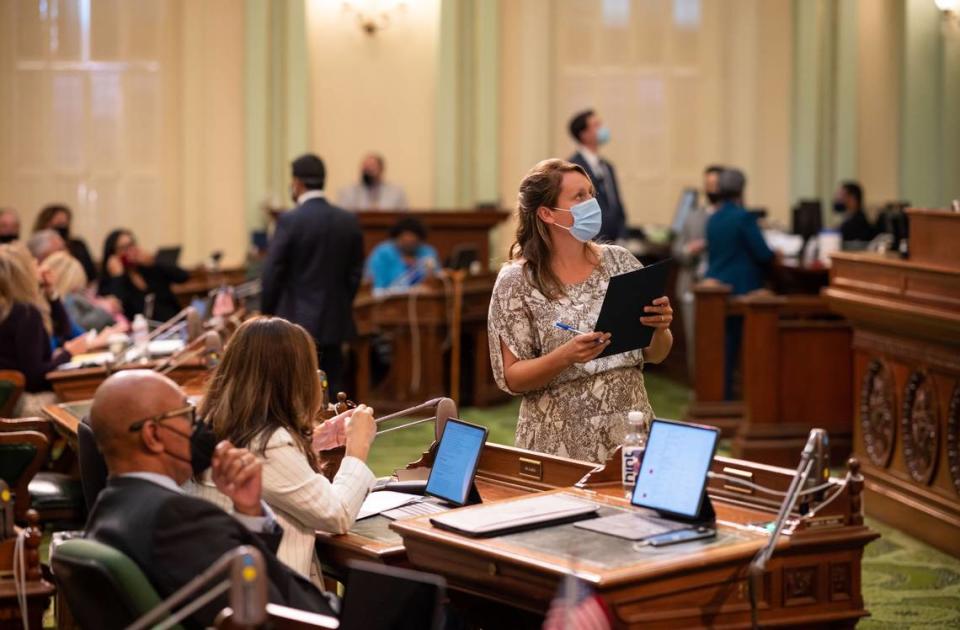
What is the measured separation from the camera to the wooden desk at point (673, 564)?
2.95m

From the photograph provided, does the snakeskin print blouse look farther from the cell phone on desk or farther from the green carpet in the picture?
the green carpet

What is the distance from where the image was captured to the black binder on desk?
3236 millimetres

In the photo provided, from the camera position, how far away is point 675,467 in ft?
11.0

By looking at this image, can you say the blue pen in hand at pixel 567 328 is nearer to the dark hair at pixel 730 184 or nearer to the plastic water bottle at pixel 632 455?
the plastic water bottle at pixel 632 455

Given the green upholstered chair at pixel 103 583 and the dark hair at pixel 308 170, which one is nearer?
the green upholstered chair at pixel 103 583

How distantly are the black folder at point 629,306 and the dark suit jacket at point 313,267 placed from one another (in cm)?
368

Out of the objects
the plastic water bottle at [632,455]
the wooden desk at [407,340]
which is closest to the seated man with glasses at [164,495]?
the plastic water bottle at [632,455]

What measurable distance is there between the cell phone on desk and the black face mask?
0.96 m

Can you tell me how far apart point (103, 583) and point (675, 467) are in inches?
51.4

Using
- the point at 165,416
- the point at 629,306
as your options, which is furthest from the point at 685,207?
the point at 165,416

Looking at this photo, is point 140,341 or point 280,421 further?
point 140,341

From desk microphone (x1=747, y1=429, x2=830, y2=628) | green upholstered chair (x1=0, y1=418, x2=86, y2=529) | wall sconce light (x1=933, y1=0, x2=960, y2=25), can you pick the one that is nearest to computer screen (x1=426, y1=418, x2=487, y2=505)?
desk microphone (x1=747, y1=429, x2=830, y2=628)

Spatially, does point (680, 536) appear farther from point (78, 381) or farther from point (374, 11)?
point (374, 11)

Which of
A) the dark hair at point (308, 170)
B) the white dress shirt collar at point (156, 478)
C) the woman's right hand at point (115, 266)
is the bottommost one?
the white dress shirt collar at point (156, 478)
